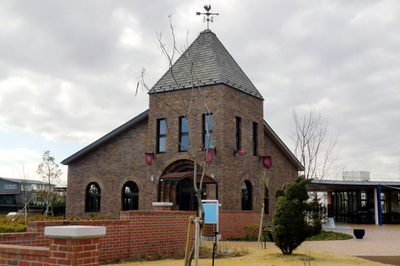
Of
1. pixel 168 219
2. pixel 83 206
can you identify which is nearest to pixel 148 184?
pixel 83 206

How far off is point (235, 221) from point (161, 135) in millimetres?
6064

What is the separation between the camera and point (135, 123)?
2381cm

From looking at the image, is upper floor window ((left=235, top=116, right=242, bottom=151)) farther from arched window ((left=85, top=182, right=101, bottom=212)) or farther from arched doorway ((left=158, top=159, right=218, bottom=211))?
arched window ((left=85, top=182, right=101, bottom=212))

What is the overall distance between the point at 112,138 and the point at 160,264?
15479mm

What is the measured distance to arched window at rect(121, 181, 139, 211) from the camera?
2322 cm

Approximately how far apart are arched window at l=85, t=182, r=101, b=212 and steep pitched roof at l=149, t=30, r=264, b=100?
292 inches

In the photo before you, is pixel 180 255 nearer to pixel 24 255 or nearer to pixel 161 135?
pixel 24 255

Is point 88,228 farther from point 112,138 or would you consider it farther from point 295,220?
point 112,138

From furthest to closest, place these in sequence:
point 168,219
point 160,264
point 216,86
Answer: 1. point 216,86
2. point 168,219
3. point 160,264

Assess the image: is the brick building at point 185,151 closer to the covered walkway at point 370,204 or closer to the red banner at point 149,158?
the red banner at point 149,158

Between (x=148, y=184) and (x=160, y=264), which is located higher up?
(x=148, y=184)

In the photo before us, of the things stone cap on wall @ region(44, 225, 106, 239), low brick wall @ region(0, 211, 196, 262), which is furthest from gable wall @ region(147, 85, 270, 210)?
stone cap on wall @ region(44, 225, 106, 239)

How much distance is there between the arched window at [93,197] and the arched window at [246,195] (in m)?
8.79

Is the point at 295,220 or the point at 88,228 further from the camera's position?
the point at 295,220
